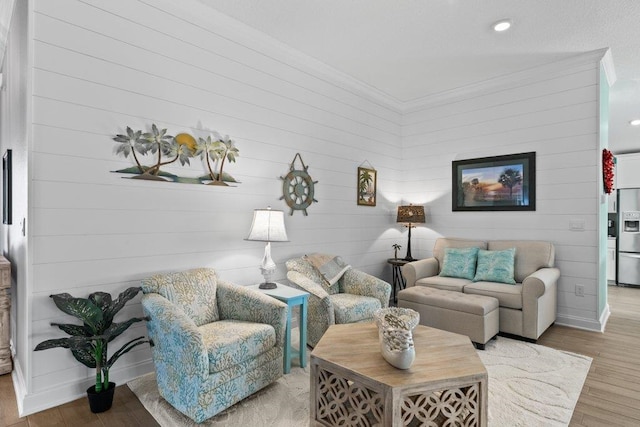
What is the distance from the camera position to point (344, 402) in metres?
1.87

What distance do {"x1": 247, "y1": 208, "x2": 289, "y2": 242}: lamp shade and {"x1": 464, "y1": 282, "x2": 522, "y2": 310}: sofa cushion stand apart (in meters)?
2.06

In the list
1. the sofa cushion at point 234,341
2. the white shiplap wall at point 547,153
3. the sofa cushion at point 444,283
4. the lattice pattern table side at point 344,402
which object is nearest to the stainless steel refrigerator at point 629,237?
the white shiplap wall at point 547,153

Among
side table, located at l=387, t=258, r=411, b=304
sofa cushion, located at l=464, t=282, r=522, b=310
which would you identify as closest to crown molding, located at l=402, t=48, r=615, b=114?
side table, located at l=387, t=258, r=411, b=304

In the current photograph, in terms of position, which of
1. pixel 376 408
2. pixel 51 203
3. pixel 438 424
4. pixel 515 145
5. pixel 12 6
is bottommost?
pixel 438 424

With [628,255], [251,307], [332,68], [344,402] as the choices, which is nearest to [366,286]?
[251,307]

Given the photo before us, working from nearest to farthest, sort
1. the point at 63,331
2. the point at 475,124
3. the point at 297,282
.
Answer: the point at 63,331, the point at 297,282, the point at 475,124

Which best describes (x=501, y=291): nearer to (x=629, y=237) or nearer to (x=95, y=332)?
(x=95, y=332)

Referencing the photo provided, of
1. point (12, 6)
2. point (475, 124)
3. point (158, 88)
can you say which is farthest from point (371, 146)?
point (12, 6)

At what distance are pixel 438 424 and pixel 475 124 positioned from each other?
12.7 ft

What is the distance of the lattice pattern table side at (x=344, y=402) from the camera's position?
172 cm

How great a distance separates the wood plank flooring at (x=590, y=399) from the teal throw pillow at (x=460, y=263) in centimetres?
94

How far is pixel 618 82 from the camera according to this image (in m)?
4.33

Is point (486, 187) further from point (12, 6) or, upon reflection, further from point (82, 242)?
point (12, 6)

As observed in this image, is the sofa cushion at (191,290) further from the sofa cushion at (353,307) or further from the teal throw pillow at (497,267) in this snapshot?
the teal throw pillow at (497,267)
